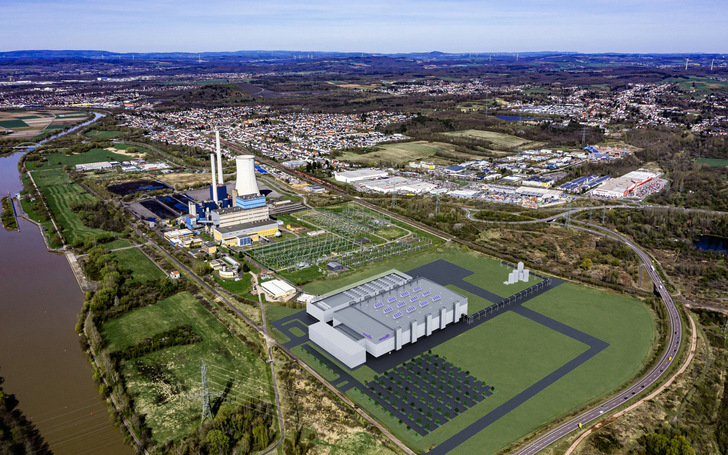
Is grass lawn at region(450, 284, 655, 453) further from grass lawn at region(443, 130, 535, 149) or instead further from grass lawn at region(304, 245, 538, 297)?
grass lawn at region(443, 130, 535, 149)

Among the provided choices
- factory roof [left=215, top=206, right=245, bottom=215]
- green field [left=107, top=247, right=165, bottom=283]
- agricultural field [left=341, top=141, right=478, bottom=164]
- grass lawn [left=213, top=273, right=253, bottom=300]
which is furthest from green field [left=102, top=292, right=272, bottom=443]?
agricultural field [left=341, top=141, right=478, bottom=164]

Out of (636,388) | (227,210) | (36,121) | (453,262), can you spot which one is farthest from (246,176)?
(36,121)

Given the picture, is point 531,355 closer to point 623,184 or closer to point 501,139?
point 623,184

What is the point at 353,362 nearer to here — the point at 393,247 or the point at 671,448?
the point at 671,448

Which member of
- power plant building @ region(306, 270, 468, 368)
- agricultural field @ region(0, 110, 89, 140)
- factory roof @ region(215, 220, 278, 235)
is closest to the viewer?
power plant building @ region(306, 270, 468, 368)

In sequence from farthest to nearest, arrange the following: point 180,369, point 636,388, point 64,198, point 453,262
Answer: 1. point 64,198
2. point 453,262
3. point 180,369
4. point 636,388

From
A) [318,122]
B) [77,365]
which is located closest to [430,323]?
[77,365]
